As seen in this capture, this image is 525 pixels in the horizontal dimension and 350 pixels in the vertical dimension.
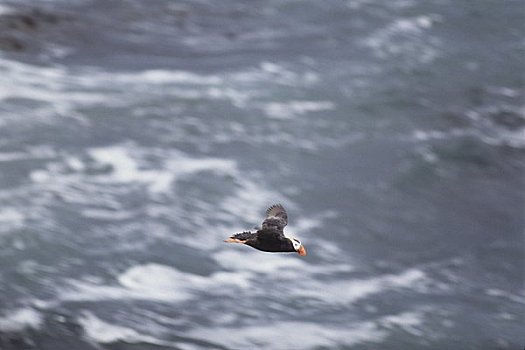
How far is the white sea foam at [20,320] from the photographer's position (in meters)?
11.7

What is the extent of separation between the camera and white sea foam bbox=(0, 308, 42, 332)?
11703 mm

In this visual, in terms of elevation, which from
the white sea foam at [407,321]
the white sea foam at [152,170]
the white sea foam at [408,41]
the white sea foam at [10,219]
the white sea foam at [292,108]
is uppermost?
the white sea foam at [408,41]

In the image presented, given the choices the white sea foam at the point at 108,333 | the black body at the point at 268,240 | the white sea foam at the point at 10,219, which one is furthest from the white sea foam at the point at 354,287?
the black body at the point at 268,240

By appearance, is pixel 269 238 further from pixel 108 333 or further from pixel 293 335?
pixel 293 335

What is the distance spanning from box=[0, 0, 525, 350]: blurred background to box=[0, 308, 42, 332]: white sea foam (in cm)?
3

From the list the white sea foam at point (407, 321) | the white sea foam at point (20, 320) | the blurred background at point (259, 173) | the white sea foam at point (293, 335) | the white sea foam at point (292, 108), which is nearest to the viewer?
the white sea foam at point (20, 320)

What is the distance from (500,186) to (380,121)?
260 centimetres

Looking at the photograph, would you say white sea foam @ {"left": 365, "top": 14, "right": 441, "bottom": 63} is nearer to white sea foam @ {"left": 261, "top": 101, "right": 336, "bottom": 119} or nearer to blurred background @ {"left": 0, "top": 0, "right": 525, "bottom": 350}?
blurred background @ {"left": 0, "top": 0, "right": 525, "bottom": 350}

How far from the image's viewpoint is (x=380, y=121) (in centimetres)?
1833

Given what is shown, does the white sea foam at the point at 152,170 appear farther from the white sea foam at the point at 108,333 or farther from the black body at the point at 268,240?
the black body at the point at 268,240

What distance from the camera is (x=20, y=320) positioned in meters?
11.9

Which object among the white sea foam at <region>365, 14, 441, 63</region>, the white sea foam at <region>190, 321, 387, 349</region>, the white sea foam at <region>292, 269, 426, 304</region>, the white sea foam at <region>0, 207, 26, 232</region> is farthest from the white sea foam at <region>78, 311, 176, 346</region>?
the white sea foam at <region>365, 14, 441, 63</region>

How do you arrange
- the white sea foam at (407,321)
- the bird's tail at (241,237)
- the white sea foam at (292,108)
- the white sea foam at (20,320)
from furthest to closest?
the white sea foam at (292,108), the white sea foam at (407,321), the white sea foam at (20,320), the bird's tail at (241,237)

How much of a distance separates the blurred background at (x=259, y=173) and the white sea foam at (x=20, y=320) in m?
0.03
